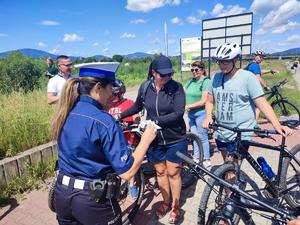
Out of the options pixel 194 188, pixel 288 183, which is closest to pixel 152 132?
pixel 288 183

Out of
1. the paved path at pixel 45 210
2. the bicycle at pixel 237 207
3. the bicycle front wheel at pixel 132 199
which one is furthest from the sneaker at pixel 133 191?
the bicycle at pixel 237 207

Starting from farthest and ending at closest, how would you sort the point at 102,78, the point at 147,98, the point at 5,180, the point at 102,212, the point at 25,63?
the point at 25,63, the point at 5,180, the point at 147,98, the point at 102,212, the point at 102,78

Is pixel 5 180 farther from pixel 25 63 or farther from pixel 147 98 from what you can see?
pixel 25 63

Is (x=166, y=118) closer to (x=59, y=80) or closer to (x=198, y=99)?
(x=198, y=99)

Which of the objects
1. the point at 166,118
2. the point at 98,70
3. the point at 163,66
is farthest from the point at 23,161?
the point at 98,70

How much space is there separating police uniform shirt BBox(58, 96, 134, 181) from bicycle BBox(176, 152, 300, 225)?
1.51 feet

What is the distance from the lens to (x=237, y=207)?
1.95 meters

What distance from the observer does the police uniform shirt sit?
182 cm

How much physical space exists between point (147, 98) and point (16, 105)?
412 centimetres

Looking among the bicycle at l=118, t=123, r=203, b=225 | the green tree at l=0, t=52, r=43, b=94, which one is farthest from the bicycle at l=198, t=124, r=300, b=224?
the green tree at l=0, t=52, r=43, b=94

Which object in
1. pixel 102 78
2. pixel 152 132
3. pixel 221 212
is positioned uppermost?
pixel 102 78

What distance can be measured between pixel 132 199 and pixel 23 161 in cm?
203

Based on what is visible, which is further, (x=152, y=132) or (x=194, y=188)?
(x=194, y=188)

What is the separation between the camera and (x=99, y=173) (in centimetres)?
195
